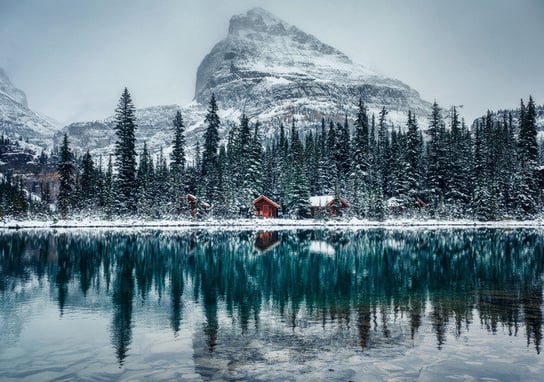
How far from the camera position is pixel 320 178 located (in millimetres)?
103812

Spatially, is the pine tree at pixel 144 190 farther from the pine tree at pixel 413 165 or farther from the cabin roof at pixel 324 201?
the pine tree at pixel 413 165

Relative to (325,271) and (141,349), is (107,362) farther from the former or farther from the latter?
(325,271)

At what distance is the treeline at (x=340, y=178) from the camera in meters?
82.8

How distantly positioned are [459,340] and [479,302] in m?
6.12

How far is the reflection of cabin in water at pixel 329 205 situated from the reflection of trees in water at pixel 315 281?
134 feet

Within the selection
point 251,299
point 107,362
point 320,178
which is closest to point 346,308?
point 251,299

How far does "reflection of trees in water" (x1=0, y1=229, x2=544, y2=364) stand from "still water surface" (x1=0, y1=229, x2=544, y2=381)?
9cm

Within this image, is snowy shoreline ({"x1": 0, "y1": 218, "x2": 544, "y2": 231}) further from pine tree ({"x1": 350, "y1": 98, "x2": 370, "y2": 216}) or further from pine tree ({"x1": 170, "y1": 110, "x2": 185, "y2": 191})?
pine tree ({"x1": 170, "y1": 110, "x2": 185, "y2": 191})

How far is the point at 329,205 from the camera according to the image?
289ft

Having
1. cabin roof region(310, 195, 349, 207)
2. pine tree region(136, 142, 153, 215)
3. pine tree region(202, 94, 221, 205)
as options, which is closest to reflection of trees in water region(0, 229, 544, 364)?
pine tree region(136, 142, 153, 215)

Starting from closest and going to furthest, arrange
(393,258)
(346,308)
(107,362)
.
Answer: (107,362) → (346,308) → (393,258)

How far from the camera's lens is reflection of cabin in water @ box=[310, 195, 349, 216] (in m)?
85.2

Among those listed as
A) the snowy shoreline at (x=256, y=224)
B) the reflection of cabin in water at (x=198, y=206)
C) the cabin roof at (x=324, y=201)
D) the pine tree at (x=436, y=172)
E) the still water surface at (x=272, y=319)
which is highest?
the pine tree at (x=436, y=172)

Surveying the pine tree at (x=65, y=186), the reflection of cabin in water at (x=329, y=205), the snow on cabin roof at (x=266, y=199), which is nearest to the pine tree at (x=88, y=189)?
the pine tree at (x=65, y=186)
